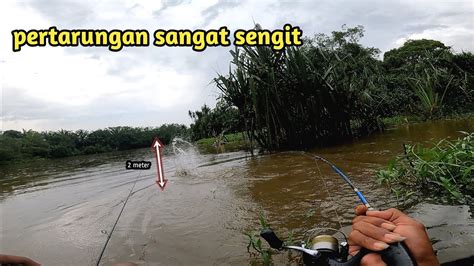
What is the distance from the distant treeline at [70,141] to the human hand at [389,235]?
87.2 feet

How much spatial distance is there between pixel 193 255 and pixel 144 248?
1.93 ft

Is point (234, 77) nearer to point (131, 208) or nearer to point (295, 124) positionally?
point (295, 124)

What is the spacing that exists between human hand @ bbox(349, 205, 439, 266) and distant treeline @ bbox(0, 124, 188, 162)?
26.6 m

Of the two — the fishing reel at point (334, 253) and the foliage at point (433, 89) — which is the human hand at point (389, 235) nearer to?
the fishing reel at point (334, 253)

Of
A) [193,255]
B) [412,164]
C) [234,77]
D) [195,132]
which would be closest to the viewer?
[193,255]

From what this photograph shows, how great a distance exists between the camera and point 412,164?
3699mm

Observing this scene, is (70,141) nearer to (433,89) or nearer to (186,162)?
(186,162)

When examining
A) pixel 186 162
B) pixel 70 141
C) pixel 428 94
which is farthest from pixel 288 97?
pixel 70 141

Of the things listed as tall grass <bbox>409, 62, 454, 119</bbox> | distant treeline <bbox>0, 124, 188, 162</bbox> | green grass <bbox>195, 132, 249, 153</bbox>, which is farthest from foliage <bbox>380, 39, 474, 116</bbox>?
distant treeline <bbox>0, 124, 188, 162</bbox>

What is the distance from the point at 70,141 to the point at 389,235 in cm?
5430

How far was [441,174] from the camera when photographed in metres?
3.25

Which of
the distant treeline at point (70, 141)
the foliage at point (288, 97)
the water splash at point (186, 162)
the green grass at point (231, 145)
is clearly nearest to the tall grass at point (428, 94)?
the foliage at point (288, 97)

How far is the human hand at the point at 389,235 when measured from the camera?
1.26 meters

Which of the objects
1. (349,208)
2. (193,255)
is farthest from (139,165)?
(349,208)
